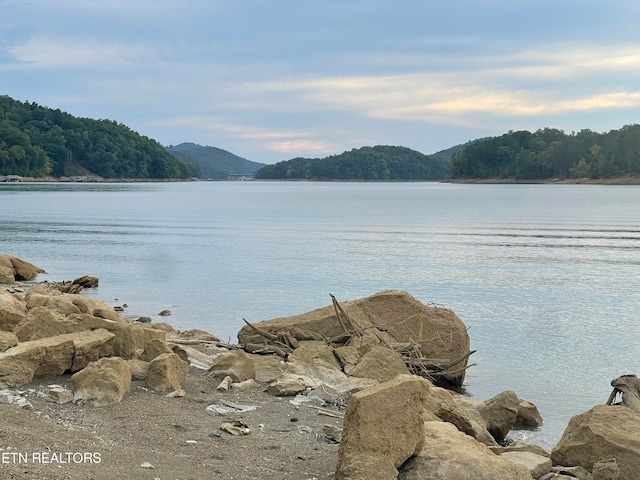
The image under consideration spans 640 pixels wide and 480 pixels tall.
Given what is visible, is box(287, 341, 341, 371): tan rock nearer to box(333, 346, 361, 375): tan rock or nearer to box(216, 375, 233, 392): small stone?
box(333, 346, 361, 375): tan rock

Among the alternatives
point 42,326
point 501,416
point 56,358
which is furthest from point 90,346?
point 501,416

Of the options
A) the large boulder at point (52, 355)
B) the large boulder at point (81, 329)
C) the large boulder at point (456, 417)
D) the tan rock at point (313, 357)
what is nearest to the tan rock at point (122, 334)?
the large boulder at point (81, 329)

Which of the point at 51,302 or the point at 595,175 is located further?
the point at 595,175

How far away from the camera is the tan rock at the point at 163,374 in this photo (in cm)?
799

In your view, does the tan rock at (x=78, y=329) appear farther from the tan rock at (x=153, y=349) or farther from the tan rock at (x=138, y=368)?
the tan rock at (x=138, y=368)

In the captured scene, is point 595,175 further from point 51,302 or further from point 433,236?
point 51,302

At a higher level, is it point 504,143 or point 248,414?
point 504,143

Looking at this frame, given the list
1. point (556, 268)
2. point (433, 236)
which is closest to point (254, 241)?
point (433, 236)

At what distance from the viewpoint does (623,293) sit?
22.7 meters

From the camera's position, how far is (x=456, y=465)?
572 centimetres

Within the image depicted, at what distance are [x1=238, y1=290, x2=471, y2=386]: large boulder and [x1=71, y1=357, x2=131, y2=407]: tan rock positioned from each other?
4390 mm

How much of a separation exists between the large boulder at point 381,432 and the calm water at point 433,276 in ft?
13.6

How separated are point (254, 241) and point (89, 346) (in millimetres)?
33500

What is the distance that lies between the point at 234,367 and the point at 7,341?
264 cm
